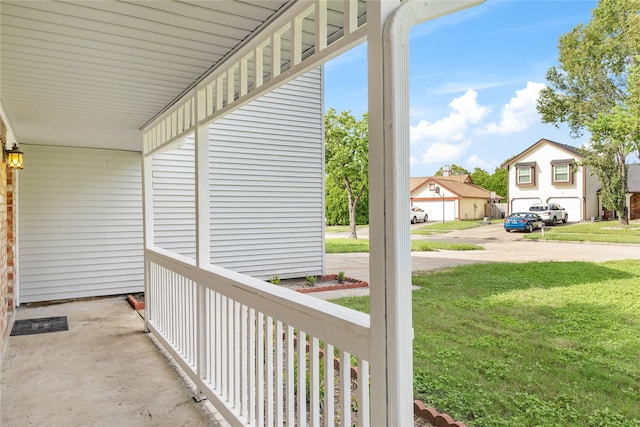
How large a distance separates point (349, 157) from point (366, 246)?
2.64m

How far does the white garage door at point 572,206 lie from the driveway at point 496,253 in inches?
30.6

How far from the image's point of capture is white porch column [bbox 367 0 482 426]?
4.13 feet

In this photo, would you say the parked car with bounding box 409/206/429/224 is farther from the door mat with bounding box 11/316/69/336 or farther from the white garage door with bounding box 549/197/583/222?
the door mat with bounding box 11/316/69/336

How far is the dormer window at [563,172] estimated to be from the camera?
9586 millimetres

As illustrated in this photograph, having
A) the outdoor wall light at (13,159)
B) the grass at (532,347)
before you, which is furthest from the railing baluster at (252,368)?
the outdoor wall light at (13,159)

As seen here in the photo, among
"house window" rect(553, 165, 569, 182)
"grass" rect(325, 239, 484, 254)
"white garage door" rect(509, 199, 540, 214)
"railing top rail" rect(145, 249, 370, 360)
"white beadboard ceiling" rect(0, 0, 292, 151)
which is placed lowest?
"grass" rect(325, 239, 484, 254)

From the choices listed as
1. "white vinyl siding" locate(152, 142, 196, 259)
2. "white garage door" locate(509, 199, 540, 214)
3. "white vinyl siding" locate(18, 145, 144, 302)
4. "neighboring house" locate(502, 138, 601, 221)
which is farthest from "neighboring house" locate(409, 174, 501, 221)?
"white vinyl siding" locate(18, 145, 144, 302)

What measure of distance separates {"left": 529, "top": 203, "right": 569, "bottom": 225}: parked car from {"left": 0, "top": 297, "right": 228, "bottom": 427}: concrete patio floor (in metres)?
10.4

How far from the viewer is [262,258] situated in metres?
7.36

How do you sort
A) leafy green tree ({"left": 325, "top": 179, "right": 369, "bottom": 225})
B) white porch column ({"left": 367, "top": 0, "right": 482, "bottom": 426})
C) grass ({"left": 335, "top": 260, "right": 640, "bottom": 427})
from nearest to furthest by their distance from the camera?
1. white porch column ({"left": 367, "top": 0, "right": 482, "bottom": 426})
2. grass ({"left": 335, "top": 260, "right": 640, "bottom": 427})
3. leafy green tree ({"left": 325, "top": 179, "right": 369, "bottom": 225})

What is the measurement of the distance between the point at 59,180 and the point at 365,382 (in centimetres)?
633

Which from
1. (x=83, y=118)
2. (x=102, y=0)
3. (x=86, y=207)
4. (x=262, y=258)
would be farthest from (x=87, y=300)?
(x=102, y=0)

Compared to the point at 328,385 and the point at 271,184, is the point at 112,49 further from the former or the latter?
the point at 271,184

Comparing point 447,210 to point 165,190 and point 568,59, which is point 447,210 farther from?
point 165,190
